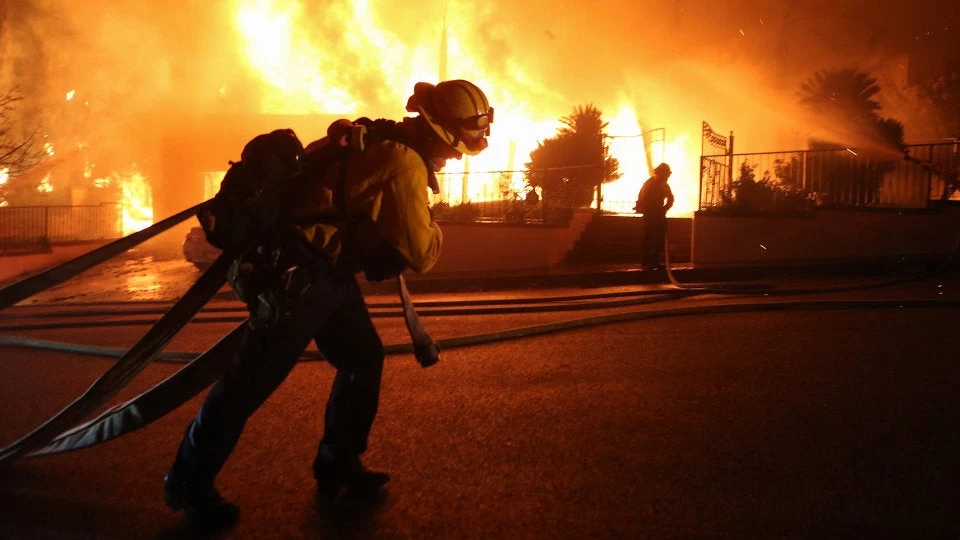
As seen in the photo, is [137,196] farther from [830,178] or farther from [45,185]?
[830,178]

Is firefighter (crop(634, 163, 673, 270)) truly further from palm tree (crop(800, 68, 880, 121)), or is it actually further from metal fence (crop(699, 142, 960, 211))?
palm tree (crop(800, 68, 880, 121))

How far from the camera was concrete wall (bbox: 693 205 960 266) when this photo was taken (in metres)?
13.4

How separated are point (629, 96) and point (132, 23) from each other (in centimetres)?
1525

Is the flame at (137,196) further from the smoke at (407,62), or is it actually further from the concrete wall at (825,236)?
the concrete wall at (825,236)

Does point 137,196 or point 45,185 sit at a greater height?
point 45,185

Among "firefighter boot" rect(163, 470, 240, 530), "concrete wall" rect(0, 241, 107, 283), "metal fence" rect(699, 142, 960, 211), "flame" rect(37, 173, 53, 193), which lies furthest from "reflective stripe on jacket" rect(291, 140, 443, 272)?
"flame" rect(37, 173, 53, 193)

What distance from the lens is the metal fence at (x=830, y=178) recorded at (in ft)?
44.6

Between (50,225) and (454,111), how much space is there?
18.7 meters

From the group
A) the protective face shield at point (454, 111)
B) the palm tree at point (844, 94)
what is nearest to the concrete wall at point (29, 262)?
the protective face shield at point (454, 111)

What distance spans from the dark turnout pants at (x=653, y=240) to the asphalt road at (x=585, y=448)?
6.33 m

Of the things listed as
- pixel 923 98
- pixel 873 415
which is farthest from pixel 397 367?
pixel 923 98

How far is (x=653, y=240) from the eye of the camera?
42.7 ft

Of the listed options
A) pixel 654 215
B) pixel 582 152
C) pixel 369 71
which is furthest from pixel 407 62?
pixel 654 215

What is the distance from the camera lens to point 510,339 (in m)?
6.86
